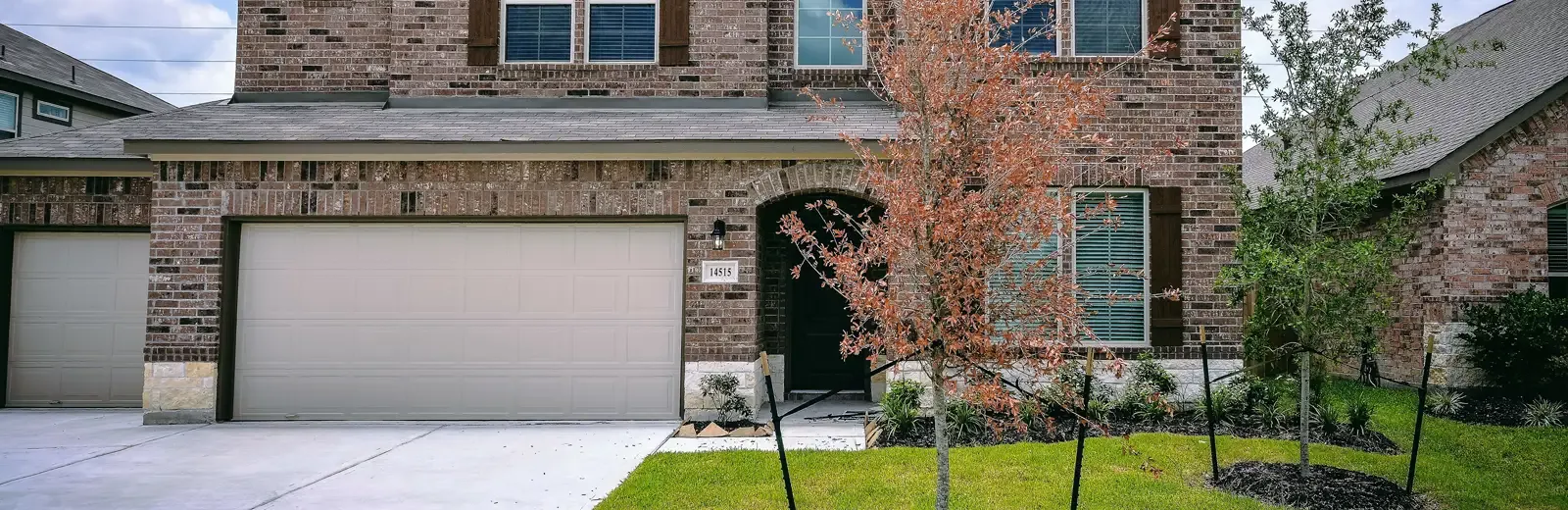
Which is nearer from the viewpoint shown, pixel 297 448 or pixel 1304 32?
pixel 1304 32

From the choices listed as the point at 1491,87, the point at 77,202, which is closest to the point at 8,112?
the point at 77,202

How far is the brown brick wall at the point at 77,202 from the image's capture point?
9.53m

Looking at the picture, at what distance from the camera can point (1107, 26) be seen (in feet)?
31.8

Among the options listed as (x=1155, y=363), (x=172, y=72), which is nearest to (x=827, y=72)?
(x=1155, y=363)

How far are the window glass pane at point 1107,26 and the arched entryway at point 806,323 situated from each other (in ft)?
9.91

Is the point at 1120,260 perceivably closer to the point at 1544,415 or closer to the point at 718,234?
the point at 718,234

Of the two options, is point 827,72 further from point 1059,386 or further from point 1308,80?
point 1059,386

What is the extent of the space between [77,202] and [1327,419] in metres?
12.5

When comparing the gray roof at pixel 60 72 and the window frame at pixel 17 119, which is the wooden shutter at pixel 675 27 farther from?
the window frame at pixel 17 119

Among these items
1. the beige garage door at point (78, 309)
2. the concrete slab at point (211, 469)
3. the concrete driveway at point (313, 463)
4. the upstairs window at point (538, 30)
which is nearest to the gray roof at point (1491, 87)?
the upstairs window at point (538, 30)

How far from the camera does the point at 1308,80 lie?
632 centimetres

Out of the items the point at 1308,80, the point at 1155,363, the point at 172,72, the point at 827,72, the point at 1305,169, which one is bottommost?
the point at 1155,363

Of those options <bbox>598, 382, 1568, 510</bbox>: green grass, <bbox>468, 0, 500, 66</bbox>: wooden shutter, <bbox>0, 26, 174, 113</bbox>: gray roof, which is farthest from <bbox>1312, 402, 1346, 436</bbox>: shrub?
<bbox>0, 26, 174, 113</bbox>: gray roof

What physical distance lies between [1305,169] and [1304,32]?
100 cm
